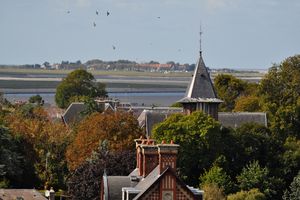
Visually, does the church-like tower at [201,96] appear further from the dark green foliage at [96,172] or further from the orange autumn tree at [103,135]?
the dark green foliage at [96,172]

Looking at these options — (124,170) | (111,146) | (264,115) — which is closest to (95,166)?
(124,170)

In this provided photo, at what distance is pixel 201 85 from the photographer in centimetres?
8438

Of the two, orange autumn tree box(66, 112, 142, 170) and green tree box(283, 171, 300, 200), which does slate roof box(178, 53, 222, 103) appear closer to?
orange autumn tree box(66, 112, 142, 170)

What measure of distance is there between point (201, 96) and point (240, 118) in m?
5.19

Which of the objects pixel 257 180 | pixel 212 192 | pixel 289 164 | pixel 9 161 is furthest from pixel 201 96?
pixel 212 192

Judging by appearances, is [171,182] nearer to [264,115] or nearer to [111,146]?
[111,146]

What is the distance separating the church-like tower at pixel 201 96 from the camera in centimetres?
8325

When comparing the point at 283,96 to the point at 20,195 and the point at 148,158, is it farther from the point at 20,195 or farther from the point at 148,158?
the point at 148,158

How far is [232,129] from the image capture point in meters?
79.2

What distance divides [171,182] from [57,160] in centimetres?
4367

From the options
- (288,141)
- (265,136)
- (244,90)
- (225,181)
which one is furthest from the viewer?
(244,90)

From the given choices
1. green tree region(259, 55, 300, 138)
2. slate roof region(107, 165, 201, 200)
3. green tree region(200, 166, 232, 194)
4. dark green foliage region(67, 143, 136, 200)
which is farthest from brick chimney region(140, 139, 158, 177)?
green tree region(259, 55, 300, 138)

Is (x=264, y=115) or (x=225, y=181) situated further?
(x=264, y=115)

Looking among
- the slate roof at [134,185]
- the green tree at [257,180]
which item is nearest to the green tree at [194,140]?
the green tree at [257,180]
